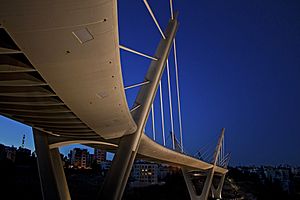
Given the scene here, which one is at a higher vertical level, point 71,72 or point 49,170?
point 71,72

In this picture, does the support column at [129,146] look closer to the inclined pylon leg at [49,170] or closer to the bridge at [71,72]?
the bridge at [71,72]

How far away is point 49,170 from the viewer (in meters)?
15.0

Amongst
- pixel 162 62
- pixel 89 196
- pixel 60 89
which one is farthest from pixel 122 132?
pixel 89 196

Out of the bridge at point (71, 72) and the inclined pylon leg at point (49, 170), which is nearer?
the bridge at point (71, 72)

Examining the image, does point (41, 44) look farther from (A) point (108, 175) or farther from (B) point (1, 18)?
(A) point (108, 175)

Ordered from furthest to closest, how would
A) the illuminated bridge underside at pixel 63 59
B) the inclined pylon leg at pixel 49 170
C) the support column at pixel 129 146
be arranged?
the inclined pylon leg at pixel 49 170
the support column at pixel 129 146
the illuminated bridge underside at pixel 63 59

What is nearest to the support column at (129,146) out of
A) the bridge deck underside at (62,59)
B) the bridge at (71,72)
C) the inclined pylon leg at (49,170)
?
the bridge at (71,72)

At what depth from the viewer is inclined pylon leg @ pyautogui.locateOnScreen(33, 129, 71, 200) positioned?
14414 mm

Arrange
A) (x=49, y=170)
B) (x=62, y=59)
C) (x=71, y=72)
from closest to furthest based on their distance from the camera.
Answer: (x=62, y=59) < (x=71, y=72) < (x=49, y=170)

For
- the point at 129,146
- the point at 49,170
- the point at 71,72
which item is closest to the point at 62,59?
the point at 71,72

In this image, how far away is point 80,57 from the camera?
503 centimetres

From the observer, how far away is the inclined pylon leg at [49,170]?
1441cm

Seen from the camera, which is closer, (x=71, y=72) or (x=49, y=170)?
(x=71, y=72)

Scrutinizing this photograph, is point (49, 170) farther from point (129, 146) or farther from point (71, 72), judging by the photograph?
point (71, 72)
